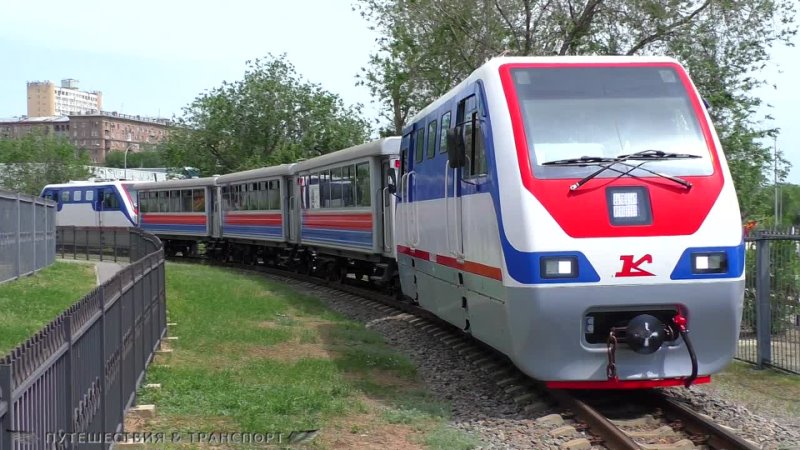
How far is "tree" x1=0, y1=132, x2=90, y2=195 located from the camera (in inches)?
2835

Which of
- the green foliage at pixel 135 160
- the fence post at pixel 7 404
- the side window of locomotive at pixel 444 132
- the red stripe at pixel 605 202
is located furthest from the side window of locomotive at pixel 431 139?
the green foliage at pixel 135 160

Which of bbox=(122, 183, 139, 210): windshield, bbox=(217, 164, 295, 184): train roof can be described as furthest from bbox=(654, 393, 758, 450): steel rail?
bbox=(122, 183, 139, 210): windshield

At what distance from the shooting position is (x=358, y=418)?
804cm

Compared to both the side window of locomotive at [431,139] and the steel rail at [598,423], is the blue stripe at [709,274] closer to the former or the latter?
the steel rail at [598,423]

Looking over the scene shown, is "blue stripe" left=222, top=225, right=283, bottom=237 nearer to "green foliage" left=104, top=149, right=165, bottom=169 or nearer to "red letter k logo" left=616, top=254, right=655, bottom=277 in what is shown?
"red letter k logo" left=616, top=254, right=655, bottom=277

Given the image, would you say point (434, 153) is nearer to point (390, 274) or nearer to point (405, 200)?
point (405, 200)

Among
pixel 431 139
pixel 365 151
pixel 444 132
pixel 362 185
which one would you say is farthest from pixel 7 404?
pixel 362 185

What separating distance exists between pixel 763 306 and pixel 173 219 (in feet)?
97.1

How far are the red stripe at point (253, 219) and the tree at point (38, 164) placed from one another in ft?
148

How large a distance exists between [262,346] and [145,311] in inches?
113

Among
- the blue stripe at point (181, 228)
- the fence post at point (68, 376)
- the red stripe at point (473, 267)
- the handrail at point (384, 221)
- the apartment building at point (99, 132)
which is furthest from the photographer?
the apartment building at point (99, 132)

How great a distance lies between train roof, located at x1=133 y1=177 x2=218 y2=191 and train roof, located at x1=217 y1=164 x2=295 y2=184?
3.40ft

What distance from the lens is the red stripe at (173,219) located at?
34328 millimetres

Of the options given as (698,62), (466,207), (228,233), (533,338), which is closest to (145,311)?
(466,207)
